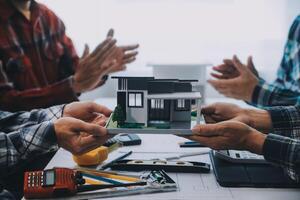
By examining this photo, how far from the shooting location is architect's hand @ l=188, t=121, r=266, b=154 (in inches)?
39.6

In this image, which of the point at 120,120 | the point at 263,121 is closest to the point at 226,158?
the point at 263,121

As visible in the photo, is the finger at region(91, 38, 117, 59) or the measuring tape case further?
the finger at region(91, 38, 117, 59)

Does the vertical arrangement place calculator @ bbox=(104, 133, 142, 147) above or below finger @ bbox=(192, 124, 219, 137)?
below

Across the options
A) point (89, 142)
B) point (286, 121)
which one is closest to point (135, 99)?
point (89, 142)

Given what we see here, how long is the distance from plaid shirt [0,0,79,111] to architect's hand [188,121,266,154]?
1.06m


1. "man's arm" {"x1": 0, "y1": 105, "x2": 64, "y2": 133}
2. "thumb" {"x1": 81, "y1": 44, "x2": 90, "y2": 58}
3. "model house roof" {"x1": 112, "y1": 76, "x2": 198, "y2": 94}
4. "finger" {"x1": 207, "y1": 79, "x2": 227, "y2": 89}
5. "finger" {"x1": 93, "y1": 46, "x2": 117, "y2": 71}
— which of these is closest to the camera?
"model house roof" {"x1": 112, "y1": 76, "x2": 198, "y2": 94}

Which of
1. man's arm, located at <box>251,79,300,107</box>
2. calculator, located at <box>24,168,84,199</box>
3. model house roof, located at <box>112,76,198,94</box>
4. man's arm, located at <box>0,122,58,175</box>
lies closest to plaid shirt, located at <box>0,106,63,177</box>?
man's arm, located at <box>0,122,58,175</box>

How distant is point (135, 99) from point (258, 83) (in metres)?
0.85

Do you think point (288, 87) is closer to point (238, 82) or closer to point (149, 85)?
point (238, 82)

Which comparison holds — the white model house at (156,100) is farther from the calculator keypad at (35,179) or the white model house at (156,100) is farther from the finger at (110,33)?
the finger at (110,33)

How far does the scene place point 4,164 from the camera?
3.37ft

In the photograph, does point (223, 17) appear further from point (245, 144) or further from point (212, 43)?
point (245, 144)

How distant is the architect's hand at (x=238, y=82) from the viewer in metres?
1.65

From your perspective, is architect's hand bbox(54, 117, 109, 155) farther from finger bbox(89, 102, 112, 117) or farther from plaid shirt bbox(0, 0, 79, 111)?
plaid shirt bbox(0, 0, 79, 111)
